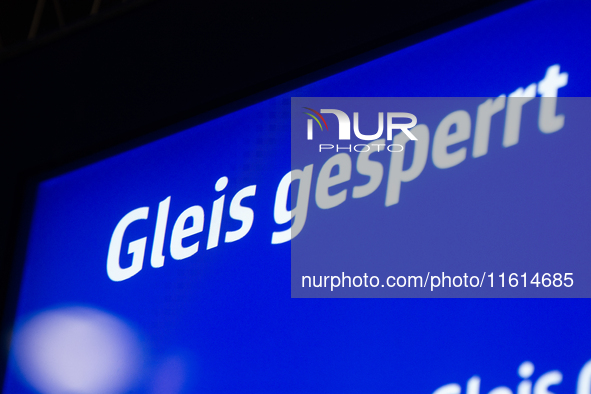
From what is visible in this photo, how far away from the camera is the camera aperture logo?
173 centimetres

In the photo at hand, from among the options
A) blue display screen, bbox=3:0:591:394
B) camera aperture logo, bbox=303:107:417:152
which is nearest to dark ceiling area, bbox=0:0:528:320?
blue display screen, bbox=3:0:591:394

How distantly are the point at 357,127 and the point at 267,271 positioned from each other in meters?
0.48

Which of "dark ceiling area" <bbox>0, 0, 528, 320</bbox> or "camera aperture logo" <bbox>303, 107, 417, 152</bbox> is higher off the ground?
"dark ceiling area" <bbox>0, 0, 528, 320</bbox>

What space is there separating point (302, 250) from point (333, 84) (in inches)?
21.1

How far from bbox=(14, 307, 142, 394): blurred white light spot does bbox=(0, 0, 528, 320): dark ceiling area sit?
10.2 inches

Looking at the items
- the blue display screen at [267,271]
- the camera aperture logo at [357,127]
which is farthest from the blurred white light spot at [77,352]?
the camera aperture logo at [357,127]

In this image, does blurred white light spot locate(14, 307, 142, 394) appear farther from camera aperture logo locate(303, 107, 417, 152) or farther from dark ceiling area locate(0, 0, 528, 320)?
camera aperture logo locate(303, 107, 417, 152)

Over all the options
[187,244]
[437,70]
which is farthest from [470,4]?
[187,244]

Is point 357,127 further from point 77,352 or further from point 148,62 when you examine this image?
point 77,352

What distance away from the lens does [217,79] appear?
2.10 metres

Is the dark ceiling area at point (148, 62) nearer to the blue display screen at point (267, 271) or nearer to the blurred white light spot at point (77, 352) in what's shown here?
the blue display screen at point (267, 271)

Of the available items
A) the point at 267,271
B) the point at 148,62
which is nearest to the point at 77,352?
the point at 267,271

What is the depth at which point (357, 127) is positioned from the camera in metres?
1.79

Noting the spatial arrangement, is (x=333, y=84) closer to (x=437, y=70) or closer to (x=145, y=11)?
(x=437, y=70)
